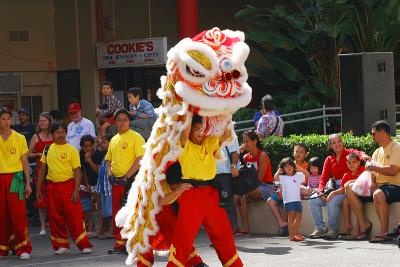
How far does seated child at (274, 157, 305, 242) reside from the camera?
13258 millimetres

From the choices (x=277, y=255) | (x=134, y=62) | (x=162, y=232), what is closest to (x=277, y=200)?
(x=277, y=255)

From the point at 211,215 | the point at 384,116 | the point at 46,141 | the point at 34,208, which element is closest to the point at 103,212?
the point at 46,141

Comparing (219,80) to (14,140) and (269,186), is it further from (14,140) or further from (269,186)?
(269,186)

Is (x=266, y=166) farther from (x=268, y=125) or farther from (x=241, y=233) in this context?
(x=268, y=125)

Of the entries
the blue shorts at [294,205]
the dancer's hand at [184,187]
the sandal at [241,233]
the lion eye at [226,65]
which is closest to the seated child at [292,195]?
the blue shorts at [294,205]

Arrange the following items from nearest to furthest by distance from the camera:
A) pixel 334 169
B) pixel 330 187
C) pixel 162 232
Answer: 1. pixel 162 232
2. pixel 330 187
3. pixel 334 169

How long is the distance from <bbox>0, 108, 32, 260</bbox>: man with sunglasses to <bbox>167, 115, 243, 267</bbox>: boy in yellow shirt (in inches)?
159

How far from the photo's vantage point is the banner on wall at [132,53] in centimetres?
2238

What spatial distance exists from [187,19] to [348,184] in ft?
33.4

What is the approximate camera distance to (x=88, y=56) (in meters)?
24.4

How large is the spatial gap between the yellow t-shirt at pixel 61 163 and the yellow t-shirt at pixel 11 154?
0.36 meters

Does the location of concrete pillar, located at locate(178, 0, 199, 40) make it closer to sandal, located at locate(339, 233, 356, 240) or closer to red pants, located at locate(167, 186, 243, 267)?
sandal, located at locate(339, 233, 356, 240)

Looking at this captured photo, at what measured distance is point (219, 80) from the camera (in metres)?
8.89

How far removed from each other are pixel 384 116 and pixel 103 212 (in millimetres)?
4400
